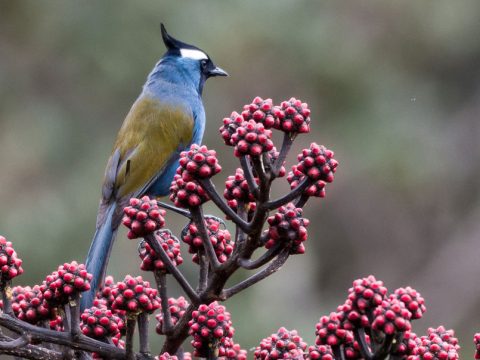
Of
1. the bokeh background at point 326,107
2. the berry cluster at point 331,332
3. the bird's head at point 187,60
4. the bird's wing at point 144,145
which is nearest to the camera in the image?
the berry cluster at point 331,332

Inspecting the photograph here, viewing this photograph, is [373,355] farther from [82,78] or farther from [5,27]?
[5,27]

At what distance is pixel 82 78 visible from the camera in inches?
348

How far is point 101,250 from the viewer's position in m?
3.51

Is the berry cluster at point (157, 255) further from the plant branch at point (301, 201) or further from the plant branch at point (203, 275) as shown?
the plant branch at point (301, 201)

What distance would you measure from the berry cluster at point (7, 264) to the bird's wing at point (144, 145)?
1.85 meters

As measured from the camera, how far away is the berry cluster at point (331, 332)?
6.33 feet

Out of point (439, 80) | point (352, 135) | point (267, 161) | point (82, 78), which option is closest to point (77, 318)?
point (267, 161)

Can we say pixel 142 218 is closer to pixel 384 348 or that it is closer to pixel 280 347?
pixel 280 347


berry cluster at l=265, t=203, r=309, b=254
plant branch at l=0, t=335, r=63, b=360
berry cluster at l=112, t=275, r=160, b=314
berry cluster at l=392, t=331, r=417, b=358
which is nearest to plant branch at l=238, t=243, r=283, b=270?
berry cluster at l=265, t=203, r=309, b=254

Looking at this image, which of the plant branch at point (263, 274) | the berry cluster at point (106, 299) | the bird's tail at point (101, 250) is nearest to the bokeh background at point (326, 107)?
the bird's tail at point (101, 250)

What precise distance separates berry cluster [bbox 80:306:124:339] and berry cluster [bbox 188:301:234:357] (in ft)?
0.59

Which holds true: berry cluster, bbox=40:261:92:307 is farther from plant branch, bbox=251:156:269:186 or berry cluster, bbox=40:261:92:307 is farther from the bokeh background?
the bokeh background

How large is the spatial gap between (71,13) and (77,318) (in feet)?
23.8

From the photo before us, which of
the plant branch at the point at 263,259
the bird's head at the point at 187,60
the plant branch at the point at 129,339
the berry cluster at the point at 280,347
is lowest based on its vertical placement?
the berry cluster at the point at 280,347
